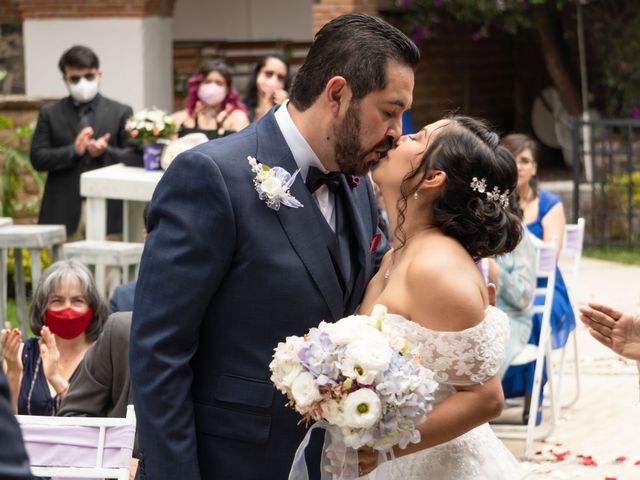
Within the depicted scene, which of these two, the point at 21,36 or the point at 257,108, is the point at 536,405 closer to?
the point at 257,108

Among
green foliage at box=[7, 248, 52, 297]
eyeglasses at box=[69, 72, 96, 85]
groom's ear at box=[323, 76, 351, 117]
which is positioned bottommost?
green foliage at box=[7, 248, 52, 297]

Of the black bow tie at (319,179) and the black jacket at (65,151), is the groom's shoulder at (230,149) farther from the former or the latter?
the black jacket at (65,151)

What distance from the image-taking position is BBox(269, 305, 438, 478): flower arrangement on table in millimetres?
2871

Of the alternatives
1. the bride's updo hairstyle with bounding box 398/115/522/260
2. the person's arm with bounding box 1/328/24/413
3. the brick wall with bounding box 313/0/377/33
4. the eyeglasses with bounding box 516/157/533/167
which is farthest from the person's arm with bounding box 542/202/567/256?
the brick wall with bounding box 313/0/377/33

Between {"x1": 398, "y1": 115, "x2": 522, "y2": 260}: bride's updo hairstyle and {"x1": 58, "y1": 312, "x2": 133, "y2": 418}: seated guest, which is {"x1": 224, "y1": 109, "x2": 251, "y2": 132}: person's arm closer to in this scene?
{"x1": 58, "y1": 312, "x2": 133, "y2": 418}: seated guest

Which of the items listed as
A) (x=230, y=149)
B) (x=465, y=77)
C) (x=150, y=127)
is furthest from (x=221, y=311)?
(x=465, y=77)

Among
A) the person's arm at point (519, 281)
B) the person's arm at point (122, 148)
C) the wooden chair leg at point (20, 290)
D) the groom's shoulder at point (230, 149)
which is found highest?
the groom's shoulder at point (230, 149)

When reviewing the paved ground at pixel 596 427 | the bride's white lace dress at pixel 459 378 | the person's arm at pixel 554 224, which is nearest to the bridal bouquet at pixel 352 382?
the bride's white lace dress at pixel 459 378

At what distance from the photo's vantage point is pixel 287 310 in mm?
3023

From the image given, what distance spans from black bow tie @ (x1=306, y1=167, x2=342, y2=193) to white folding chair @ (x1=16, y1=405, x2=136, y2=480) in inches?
50.3

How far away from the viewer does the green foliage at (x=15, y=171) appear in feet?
37.9

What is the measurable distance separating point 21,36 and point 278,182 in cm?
1345

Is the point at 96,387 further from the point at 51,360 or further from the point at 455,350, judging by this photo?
the point at 455,350

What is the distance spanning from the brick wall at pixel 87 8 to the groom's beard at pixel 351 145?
1181 centimetres
